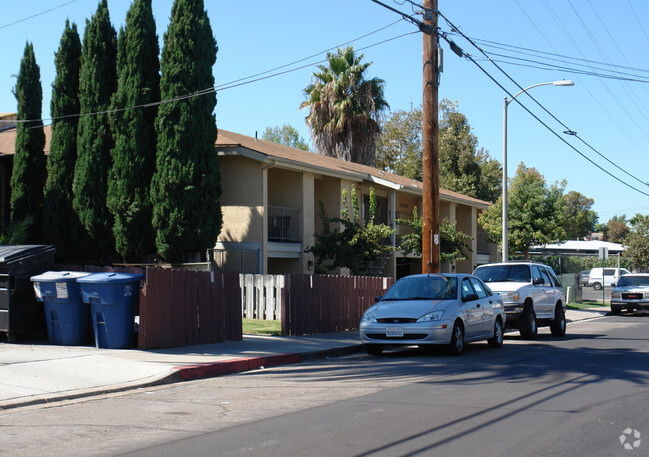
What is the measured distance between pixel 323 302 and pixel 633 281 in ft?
62.3

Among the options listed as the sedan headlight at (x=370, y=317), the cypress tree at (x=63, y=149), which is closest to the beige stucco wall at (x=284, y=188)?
the cypress tree at (x=63, y=149)

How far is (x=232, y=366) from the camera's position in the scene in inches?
460

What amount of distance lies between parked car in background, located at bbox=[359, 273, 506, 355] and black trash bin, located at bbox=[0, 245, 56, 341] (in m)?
6.08

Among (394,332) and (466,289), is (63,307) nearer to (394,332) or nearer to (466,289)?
(394,332)

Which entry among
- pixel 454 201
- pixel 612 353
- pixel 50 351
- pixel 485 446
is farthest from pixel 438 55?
pixel 454 201

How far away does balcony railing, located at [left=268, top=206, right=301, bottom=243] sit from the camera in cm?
2481

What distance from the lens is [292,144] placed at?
66812 millimetres

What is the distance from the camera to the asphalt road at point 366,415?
6488 mm

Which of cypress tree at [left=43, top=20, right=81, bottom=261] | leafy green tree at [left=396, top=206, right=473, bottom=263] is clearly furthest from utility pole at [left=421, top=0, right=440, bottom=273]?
cypress tree at [left=43, top=20, right=81, bottom=261]

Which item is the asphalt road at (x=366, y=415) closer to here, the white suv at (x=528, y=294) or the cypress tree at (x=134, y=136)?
the white suv at (x=528, y=294)

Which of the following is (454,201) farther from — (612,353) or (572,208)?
(572,208)

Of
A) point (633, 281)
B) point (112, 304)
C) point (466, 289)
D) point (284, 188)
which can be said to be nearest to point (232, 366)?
point (112, 304)

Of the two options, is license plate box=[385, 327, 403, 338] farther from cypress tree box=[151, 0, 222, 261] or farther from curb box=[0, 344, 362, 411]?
cypress tree box=[151, 0, 222, 261]

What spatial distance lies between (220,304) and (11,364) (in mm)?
4416
